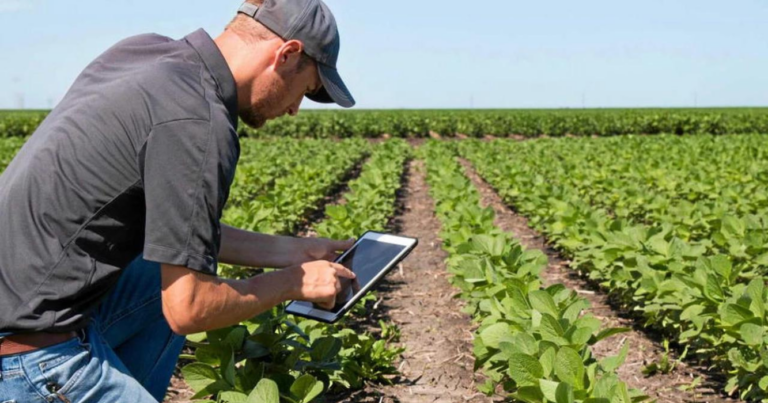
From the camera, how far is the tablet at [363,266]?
8.46ft

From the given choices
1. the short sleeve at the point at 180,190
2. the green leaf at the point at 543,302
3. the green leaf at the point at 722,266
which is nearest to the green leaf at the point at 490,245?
the green leaf at the point at 722,266

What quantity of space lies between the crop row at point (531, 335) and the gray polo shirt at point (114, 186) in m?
1.25

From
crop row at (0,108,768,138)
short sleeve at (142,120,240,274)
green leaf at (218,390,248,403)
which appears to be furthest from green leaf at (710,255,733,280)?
crop row at (0,108,768,138)

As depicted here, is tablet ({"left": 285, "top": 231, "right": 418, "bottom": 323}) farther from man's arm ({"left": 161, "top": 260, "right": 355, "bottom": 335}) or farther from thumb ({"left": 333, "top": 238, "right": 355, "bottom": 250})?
man's arm ({"left": 161, "top": 260, "right": 355, "bottom": 335})

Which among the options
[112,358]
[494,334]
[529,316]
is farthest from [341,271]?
[529,316]

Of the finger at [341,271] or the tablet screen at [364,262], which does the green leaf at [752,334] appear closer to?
the tablet screen at [364,262]

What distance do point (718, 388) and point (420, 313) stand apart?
213 centimetres

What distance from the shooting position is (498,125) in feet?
120

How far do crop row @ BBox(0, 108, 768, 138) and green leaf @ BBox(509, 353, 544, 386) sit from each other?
3209cm

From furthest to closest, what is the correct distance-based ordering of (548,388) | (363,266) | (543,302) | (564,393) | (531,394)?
(543,302) < (363,266) < (531,394) < (548,388) < (564,393)

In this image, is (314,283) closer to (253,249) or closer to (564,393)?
(253,249)

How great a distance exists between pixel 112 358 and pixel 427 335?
2869 millimetres

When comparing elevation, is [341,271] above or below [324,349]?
above

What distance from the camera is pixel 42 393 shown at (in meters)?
2.09
